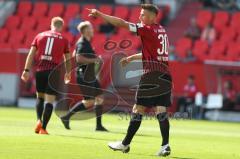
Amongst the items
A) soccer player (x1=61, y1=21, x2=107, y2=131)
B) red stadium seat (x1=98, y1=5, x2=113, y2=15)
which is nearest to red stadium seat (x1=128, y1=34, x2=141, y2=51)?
red stadium seat (x1=98, y1=5, x2=113, y2=15)

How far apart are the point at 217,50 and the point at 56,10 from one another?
860 centimetres

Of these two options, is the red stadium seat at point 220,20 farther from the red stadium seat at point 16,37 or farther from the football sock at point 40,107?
the football sock at point 40,107

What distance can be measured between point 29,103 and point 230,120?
7171 millimetres

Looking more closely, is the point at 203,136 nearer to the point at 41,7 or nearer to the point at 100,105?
the point at 100,105

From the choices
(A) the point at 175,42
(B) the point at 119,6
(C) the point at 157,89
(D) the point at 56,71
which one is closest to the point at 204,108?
(A) the point at 175,42

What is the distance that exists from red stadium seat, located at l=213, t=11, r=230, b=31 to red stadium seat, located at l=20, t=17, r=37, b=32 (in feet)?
25.3

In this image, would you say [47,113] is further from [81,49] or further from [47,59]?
[81,49]

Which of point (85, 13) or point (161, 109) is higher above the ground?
point (85, 13)

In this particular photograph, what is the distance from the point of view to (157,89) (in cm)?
1223

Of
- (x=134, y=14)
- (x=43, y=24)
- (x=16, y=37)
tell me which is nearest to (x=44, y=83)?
(x=134, y=14)

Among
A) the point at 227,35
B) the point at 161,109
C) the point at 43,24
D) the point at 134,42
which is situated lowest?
the point at 161,109

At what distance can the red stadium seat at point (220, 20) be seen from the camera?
30.8 meters

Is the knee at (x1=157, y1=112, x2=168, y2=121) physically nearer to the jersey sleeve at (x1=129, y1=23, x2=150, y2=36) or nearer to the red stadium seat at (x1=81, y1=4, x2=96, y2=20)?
the jersey sleeve at (x1=129, y1=23, x2=150, y2=36)

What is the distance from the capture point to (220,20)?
102 ft
